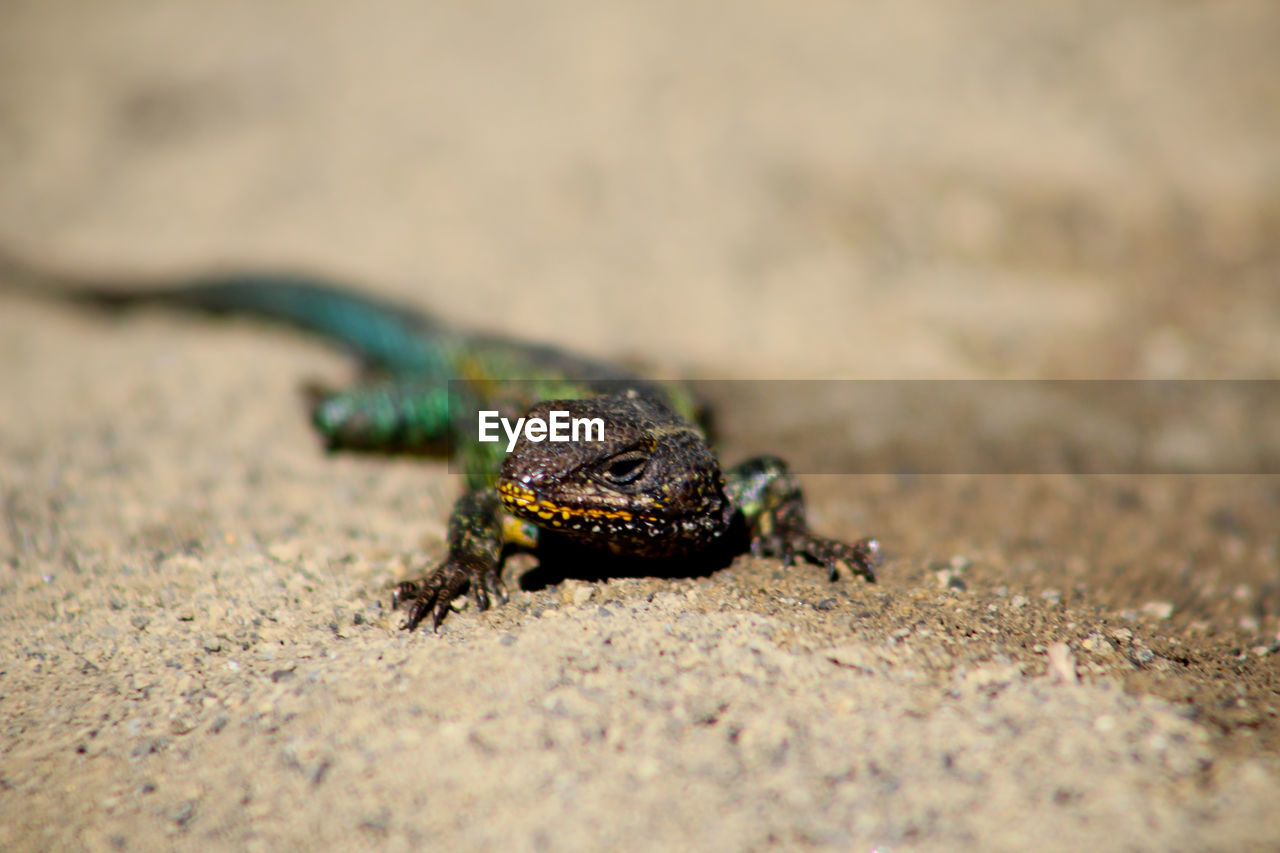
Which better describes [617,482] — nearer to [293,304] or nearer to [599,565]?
[599,565]

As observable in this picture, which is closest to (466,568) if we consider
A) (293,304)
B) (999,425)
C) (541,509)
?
(541,509)

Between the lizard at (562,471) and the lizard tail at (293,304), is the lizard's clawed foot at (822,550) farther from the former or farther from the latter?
the lizard tail at (293,304)

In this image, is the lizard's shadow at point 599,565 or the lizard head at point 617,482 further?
the lizard's shadow at point 599,565

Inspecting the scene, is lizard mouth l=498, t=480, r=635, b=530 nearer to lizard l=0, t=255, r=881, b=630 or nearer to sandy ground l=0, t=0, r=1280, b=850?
lizard l=0, t=255, r=881, b=630

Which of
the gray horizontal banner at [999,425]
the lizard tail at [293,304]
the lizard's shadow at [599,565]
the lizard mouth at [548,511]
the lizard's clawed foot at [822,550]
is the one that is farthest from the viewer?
the lizard tail at [293,304]

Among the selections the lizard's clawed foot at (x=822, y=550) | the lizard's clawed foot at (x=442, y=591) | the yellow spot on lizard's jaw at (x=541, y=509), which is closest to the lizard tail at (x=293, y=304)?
the lizard's clawed foot at (x=442, y=591)

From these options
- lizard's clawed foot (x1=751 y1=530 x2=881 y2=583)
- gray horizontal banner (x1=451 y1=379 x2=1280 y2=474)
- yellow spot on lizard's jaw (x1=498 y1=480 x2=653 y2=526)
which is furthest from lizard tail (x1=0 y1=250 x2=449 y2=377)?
lizard's clawed foot (x1=751 y1=530 x2=881 y2=583)

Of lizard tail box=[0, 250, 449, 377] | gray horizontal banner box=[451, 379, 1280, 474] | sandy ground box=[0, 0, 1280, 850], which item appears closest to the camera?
sandy ground box=[0, 0, 1280, 850]
